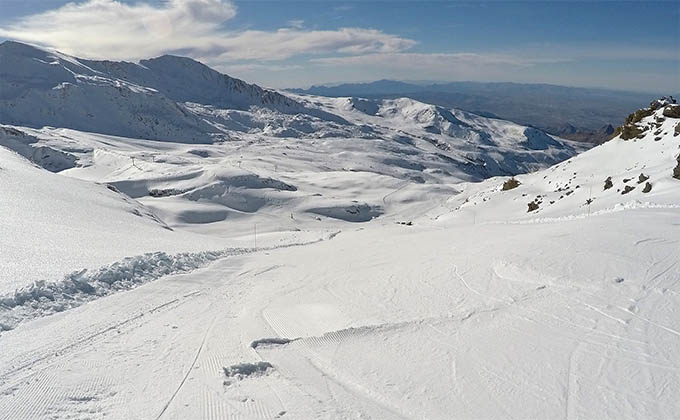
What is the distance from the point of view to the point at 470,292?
1133 cm

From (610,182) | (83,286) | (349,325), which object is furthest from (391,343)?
(610,182)

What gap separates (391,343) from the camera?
344 inches

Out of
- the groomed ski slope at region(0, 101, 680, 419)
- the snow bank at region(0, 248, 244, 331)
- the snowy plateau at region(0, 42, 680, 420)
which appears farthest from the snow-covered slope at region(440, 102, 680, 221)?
the snow bank at region(0, 248, 244, 331)

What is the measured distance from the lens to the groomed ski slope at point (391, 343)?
6.64 m

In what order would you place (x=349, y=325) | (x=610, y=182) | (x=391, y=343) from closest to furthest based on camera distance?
1. (x=391, y=343)
2. (x=349, y=325)
3. (x=610, y=182)

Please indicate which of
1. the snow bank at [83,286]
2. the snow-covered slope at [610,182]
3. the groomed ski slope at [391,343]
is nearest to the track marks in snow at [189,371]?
the groomed ski slope at [391,343]

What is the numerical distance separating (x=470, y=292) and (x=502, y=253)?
3.73m

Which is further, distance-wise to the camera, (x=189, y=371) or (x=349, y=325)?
(x=349, y=325)

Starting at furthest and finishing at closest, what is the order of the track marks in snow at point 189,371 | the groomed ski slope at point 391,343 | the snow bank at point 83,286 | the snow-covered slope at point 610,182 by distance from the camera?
the snow-covered slope at point 610,182, the snow bank at point 83,286, the groomed ski slope at point 391,343, the track marks in snow at point 189,371

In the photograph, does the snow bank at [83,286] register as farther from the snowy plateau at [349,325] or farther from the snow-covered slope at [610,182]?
the snow-covered slope at [610,182]

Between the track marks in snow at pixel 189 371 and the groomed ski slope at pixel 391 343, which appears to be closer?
the track marks in snow at pixel 189 371

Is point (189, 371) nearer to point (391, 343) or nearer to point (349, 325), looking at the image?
point (349, 325)

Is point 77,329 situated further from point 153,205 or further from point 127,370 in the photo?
point 153,205

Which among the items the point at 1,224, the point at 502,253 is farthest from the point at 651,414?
the point at 1,224
